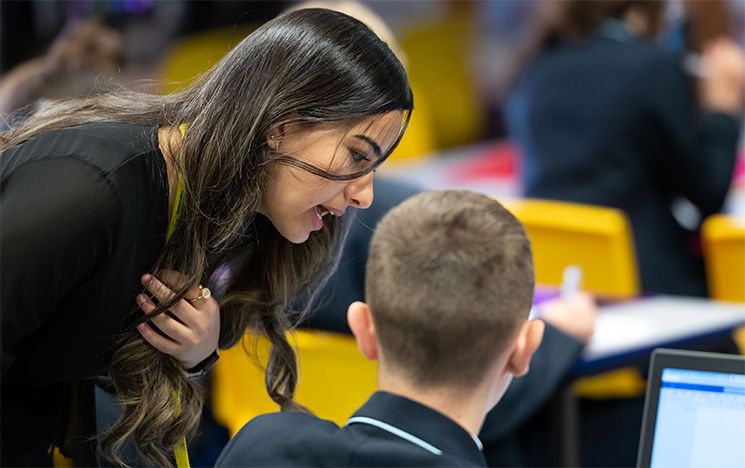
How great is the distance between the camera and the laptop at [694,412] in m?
1.44

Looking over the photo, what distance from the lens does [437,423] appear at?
1344 millimetres

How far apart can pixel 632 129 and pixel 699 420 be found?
1.87 m

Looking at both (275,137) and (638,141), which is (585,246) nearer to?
(638,141)

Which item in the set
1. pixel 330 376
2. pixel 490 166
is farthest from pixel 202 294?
pixel 490 166

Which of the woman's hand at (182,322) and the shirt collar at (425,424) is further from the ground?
the woman's hand at (182,322)

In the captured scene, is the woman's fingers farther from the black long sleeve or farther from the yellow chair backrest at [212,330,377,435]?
the yellow chair backrest at [212,330,377,435]

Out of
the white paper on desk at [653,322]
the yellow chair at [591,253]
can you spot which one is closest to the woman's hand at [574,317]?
the white paper on desk at [653,322]

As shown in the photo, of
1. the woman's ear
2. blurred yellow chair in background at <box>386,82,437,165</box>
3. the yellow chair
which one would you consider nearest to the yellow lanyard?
the woman's ear

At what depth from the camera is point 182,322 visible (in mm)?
1543

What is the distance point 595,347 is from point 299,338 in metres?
0.61

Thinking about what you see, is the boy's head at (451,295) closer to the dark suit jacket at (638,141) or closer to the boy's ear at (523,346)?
the boy's ear at (523,346)

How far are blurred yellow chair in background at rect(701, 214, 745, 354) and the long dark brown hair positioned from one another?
195 cm

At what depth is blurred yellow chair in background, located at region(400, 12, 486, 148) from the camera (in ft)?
21.4

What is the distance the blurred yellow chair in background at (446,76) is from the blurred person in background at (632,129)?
300 cm
